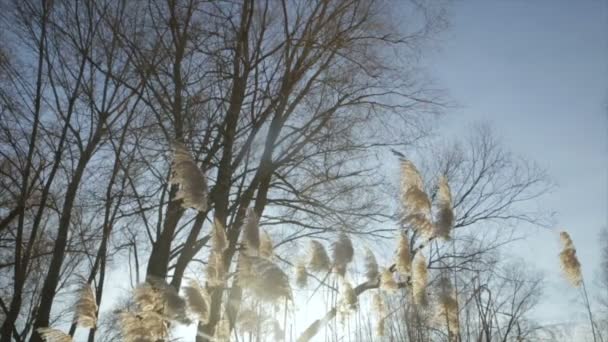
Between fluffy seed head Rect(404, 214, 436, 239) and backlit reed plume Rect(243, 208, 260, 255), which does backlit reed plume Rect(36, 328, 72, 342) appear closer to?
backlit reed plume Rect(243, 208, 260, 255)

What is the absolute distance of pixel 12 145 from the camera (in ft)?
23.4

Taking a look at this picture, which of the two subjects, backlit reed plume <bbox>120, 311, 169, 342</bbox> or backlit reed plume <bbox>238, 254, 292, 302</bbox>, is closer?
backlit reed plume <bbox>238, 254, 292, 302</bbox>

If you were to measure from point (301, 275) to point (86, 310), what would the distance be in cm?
210

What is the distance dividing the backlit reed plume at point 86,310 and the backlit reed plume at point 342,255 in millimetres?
2325

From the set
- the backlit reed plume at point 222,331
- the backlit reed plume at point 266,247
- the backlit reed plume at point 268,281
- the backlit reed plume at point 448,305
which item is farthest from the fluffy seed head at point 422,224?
the backlit reed plume at point 222,331

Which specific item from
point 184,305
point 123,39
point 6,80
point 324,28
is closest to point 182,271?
point 184,305

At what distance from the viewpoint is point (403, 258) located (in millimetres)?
4793

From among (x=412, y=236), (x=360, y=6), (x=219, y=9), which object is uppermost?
(x=360, y=6)

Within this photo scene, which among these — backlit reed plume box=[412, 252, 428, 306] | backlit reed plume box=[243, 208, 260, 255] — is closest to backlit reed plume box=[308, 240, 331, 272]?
backlit reed plume box=[243, 208, 260, 255]

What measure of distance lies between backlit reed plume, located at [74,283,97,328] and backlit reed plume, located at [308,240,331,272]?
2.10 m

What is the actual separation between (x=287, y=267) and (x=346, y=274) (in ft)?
11.3

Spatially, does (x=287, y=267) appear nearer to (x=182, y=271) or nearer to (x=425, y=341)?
(x=182, y=271)

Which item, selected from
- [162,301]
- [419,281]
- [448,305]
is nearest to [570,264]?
[419,281]

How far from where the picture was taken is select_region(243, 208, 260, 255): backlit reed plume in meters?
4.34
